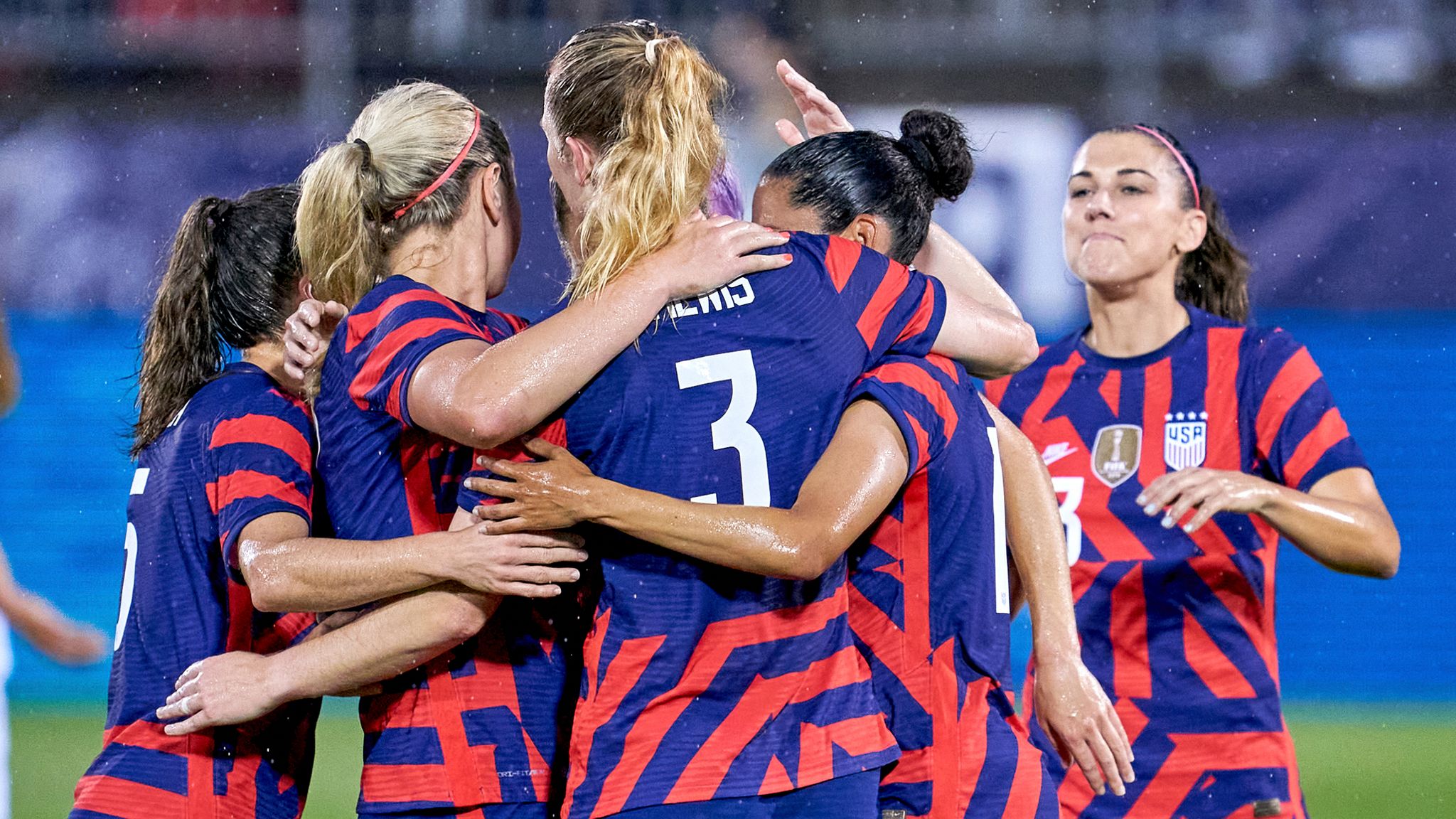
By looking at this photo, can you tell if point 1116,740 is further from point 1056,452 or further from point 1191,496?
point 1056,452

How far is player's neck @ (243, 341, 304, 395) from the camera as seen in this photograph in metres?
3.13

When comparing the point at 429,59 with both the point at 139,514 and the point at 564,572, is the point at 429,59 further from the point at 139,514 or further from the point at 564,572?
the point at 564,572

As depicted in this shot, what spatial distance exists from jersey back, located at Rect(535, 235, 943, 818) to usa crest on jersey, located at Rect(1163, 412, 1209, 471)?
5.76 feet

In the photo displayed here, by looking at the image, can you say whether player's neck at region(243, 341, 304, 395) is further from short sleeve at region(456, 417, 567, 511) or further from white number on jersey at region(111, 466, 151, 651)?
short sleeve at region(456, 417, 567, 511)

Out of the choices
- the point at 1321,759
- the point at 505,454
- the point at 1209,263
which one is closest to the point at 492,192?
the point at 505,454

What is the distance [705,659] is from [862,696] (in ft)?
1.00

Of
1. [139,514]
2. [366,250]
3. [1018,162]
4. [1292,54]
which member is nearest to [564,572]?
[366,250]

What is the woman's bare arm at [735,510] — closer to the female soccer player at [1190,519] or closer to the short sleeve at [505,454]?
the short sleeve at [505,454]

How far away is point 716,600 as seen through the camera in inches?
92.4

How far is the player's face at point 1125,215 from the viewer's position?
13.9ft

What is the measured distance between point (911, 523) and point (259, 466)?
1.25 metres

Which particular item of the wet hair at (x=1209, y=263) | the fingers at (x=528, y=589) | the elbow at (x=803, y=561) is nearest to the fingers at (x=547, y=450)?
the fingers at (x=528, y=589)

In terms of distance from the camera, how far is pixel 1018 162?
32.3ft

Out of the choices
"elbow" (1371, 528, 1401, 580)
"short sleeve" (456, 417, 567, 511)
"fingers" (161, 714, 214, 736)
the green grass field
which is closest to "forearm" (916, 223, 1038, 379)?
"short sleeve" (456, 417, 567, 511)
